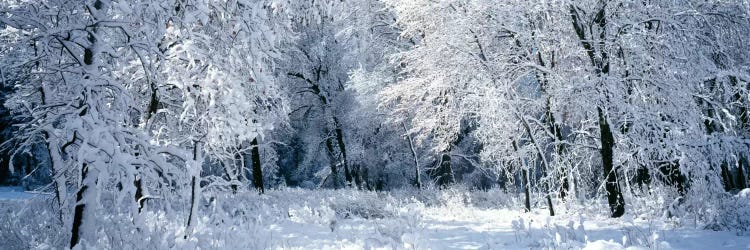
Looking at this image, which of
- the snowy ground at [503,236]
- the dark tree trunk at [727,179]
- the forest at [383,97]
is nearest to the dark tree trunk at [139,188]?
the forest at [383,97]

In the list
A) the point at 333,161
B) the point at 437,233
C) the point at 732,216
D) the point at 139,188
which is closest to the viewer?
the point at 732,216

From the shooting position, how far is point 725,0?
27.0 feet

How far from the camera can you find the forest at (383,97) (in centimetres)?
469

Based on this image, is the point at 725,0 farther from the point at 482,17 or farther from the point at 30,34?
the point at 30,34

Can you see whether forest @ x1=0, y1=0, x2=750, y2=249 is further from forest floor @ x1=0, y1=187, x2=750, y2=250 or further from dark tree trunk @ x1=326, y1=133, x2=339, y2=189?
dark tree trunk @ x1=326, y1=133, x2=339, y2=189

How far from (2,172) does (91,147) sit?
37.6 m

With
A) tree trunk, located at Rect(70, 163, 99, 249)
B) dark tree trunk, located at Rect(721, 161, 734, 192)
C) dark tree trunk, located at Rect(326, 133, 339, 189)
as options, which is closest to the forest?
tree trunk, located at Rect(70, 163, 99, 249)

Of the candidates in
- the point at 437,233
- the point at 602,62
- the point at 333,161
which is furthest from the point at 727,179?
the point at 333,161

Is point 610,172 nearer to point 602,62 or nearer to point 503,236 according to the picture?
point 602,62

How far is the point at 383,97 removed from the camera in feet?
52.3

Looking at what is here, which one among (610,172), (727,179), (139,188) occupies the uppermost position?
(139,188)

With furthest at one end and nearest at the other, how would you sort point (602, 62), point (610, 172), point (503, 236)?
point (610, 172) → point (602, 62) → point (503, 236)

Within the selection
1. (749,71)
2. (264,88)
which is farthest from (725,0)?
(264,88)

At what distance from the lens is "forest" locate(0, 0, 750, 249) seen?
15.4ft
